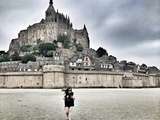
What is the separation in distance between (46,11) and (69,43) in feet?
60.4

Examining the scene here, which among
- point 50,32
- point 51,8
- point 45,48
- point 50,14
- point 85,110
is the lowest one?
point 85,110

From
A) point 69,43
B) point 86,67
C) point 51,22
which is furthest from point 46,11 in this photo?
point 86,67

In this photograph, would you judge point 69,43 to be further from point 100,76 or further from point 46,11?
point 100,76

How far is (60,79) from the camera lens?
184ft

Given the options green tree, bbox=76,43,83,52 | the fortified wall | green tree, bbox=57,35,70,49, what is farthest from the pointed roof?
the fortified wall

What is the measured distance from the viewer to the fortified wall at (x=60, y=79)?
183ft

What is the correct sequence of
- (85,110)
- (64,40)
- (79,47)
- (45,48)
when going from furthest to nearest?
1. (79,47)
2. (64,40)
3. (45,48)
4. (85,110)

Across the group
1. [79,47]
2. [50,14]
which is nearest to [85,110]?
[79,47]

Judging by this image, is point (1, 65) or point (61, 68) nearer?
point (61, 68)

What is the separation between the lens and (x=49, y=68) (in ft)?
184

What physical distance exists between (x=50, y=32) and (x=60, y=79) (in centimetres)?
5682

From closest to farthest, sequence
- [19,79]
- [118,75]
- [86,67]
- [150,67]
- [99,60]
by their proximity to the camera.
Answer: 1. [19,79]
2. [118,75]
3. [86,67]
4. [99,60]
5. [150,67]

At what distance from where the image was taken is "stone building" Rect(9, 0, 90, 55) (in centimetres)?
11044

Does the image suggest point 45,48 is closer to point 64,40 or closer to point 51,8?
point 64,40
